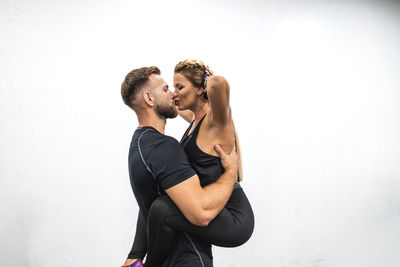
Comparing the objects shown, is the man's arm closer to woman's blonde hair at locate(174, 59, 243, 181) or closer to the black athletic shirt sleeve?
the black athletic shirt sleeve

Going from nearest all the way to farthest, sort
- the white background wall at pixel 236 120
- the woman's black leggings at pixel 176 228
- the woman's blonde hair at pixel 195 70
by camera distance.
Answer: the woman's black leggings at pixel 176 228
the woman's blonde hair at pixel 195 70
the white background wall at pixel 236 120

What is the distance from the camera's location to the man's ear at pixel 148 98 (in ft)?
5.38

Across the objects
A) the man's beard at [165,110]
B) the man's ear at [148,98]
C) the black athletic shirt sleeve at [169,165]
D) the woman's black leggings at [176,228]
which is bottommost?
the woman's black leggings at [176,228]

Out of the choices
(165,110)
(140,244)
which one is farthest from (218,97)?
(140,244)

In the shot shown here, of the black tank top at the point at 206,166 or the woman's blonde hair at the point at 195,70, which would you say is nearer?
the black tank top at the point at 206,166

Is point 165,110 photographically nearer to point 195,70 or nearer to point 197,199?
point 195,70

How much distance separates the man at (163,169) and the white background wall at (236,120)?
1236 millimetres

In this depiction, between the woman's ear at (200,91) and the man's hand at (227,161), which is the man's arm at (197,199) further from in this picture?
the woman's ear at (200,91)

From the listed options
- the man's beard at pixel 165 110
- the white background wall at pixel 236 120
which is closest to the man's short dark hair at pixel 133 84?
the man's beard at pixel 165 110

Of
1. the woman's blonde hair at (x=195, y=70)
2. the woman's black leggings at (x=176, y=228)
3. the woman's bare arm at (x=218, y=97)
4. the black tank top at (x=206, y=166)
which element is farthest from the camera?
the woman's blonde hair at (x=195, y=70)

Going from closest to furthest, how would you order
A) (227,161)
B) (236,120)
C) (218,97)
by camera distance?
(218,97) → (227,161) → (236,120)

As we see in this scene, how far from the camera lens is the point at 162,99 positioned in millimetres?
1669

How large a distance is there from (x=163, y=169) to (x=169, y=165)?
0.10 feet
